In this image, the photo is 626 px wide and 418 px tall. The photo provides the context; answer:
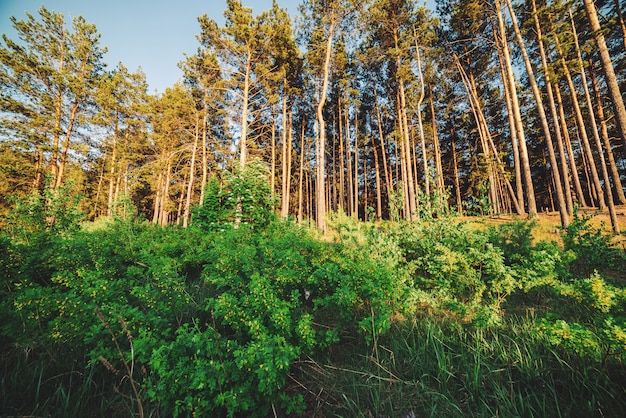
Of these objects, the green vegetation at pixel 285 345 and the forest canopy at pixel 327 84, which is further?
the forest canopy at pixel 327 84

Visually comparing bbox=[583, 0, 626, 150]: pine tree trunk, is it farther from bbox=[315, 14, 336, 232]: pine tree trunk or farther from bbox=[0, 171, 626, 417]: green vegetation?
bbox=[315, 14, 336, 232]: pine tree trunk

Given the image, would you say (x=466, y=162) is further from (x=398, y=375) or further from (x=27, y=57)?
(x=27, y=57)

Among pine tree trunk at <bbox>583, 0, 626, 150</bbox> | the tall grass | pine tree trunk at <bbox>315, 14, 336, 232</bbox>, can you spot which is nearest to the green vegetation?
the tall grass

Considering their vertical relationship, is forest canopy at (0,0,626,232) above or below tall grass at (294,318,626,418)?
above

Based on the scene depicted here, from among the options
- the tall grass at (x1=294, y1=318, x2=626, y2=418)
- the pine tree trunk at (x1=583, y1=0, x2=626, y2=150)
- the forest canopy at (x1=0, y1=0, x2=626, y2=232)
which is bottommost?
the tall grass at (x1=294, y1=318, x2=626, y2=418)

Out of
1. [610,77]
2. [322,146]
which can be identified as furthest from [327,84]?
[610,77]

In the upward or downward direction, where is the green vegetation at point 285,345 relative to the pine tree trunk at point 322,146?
downward

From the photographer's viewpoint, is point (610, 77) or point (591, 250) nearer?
point (591, 250)

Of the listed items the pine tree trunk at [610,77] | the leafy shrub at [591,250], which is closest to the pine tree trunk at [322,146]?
the leafy shrub at [591,250]

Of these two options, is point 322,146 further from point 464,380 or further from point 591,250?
point 464,380

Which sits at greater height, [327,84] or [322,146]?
[327,84]

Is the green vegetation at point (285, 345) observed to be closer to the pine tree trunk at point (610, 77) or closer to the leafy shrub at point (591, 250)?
the leafy shrub at point (591, 250)

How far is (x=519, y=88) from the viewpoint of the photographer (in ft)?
49.9

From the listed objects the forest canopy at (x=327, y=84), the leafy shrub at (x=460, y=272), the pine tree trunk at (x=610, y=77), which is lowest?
the leafy shrub at (x=460, y=272)
